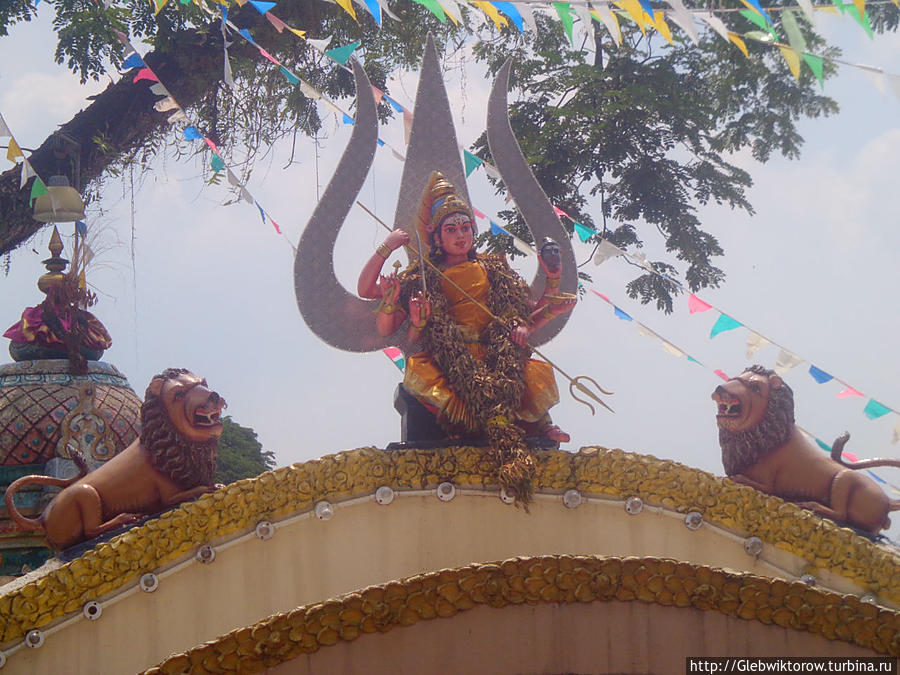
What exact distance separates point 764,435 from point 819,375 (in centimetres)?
122

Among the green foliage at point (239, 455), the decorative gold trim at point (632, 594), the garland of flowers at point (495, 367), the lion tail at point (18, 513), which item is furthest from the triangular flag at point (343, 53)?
the green foliage at point (239, 455)

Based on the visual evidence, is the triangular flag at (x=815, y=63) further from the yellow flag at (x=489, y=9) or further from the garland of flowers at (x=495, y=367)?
the garland of flowers at (x=495, y=367)

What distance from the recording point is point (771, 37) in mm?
4008

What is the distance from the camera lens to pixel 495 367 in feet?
15.1

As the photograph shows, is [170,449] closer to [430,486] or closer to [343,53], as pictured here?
[430,486]

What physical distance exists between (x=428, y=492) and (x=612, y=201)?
659 centimetres

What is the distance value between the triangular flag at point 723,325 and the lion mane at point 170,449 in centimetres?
301

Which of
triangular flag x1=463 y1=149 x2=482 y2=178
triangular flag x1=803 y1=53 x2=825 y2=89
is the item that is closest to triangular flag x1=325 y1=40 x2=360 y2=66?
triangular flag x1=463 y1=149 x2=482 y2=178

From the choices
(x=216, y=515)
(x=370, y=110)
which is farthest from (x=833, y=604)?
(x=370, y=110)

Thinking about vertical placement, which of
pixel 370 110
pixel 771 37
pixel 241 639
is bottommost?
pixel 241 639

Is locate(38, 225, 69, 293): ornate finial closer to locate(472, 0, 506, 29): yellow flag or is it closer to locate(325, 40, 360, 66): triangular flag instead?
locate(325, 40, 360, 66): triangular flag

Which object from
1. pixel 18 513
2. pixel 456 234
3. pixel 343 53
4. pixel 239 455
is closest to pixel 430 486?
pixel 456 234

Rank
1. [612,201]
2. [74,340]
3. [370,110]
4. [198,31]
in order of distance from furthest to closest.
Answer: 1. [612,201]
2. [198,31]
3. [74,340]
4. [370,110]

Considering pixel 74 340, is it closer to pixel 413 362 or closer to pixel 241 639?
pixel 413 362
